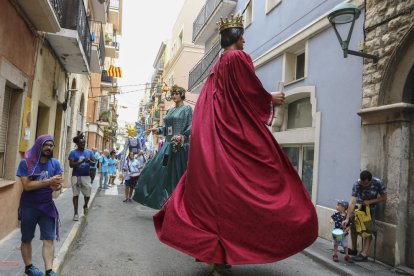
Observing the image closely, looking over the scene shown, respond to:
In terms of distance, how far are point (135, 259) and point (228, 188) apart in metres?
2.17

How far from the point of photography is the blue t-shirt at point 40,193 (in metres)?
3.87

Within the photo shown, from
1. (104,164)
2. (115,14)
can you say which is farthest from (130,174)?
(115,14)

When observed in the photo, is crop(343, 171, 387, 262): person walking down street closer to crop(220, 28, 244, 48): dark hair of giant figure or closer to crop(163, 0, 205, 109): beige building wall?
crop(220, 28, 244, 48): dark hair of giant figure

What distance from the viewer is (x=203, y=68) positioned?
1995 centimetres

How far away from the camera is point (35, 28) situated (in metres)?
7.21

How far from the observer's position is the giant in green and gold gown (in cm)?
714

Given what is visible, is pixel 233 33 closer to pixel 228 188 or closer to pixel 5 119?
pixel 228 188

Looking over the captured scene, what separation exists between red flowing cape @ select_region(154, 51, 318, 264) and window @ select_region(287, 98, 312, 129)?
5.72 metres

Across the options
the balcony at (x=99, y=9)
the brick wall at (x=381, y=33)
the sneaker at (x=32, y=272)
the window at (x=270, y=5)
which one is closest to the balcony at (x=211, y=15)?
the window at (x=270, y=5)

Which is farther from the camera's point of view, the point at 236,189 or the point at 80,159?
the point at 80,159

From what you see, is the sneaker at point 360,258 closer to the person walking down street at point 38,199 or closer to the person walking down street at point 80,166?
the person walking down street at point 38,199

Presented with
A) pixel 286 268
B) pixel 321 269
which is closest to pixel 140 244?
pixel 286 268

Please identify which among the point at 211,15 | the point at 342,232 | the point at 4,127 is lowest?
the point at 342,232

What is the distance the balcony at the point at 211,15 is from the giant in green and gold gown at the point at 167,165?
9.91m
